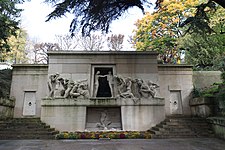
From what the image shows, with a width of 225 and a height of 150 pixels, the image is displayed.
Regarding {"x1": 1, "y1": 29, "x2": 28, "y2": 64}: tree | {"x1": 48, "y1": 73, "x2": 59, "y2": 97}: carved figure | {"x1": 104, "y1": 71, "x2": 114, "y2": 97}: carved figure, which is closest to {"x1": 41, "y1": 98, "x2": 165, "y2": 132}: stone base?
{"x1": 48, "y1": 73, "x2": 59, "y2": 97}: carved figure

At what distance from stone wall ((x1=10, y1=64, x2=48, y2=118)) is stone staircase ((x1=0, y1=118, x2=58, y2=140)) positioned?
2498mm

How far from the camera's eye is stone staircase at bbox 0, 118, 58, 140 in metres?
8.39

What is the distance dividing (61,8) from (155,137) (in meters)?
7.54

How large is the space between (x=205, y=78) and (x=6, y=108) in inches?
629

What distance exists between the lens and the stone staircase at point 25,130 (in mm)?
8391

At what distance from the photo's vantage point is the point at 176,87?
42.4ft

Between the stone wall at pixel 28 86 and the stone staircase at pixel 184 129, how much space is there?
8.72 meters

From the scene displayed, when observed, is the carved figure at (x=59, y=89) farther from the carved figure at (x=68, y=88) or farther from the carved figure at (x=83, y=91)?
the carved figure at (x=83, y=91)

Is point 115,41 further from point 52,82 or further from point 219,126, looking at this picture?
point 219,126

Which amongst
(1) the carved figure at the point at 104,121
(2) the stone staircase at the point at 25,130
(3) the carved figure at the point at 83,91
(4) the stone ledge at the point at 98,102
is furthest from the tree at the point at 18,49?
(1) the carved figure at the point at 104,121

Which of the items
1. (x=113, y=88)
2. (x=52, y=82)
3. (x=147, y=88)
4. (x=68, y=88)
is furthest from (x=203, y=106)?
(x=52, y=82)

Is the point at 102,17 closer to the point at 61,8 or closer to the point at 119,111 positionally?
the point at 61,8

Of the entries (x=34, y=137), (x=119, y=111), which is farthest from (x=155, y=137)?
(x=34, y=137)

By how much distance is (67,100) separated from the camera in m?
10.2
